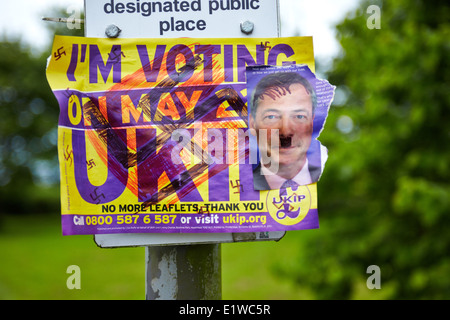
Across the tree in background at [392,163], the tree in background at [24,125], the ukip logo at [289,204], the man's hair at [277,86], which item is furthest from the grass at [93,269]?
the man's hair at [277,86]

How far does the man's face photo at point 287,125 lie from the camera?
6.20 ft

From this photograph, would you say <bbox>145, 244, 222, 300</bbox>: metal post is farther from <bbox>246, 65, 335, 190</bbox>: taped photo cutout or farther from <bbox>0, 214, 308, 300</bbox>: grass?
<bbox>0, 214, 308, 300</bbox>: grass

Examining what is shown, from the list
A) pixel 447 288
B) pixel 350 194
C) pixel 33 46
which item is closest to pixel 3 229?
pixel 33 46

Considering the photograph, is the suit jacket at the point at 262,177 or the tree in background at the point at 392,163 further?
the tree in background at the point at 392,163

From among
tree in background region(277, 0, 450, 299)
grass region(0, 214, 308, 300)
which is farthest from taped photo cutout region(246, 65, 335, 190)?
grass region(0, 214, 308, 300)

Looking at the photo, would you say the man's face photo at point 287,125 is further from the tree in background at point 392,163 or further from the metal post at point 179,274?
the tree in background at point 392,163

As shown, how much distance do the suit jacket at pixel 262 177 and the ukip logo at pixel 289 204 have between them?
0.12 feet

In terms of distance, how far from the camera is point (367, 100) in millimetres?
5074

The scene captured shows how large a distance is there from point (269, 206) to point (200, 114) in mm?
422

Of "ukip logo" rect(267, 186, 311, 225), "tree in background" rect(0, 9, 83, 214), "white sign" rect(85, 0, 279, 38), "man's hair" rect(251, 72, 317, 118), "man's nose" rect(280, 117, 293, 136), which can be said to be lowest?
"ukip logo" rect(267, 186, 311, 225)

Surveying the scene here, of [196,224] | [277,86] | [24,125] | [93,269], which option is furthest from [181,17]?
[24,125]

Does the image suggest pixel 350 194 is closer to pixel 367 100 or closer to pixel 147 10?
pixel 367 100

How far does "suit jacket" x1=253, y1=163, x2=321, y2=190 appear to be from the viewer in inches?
74.0

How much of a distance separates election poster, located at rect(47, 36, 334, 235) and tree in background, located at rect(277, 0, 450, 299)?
272 cm
